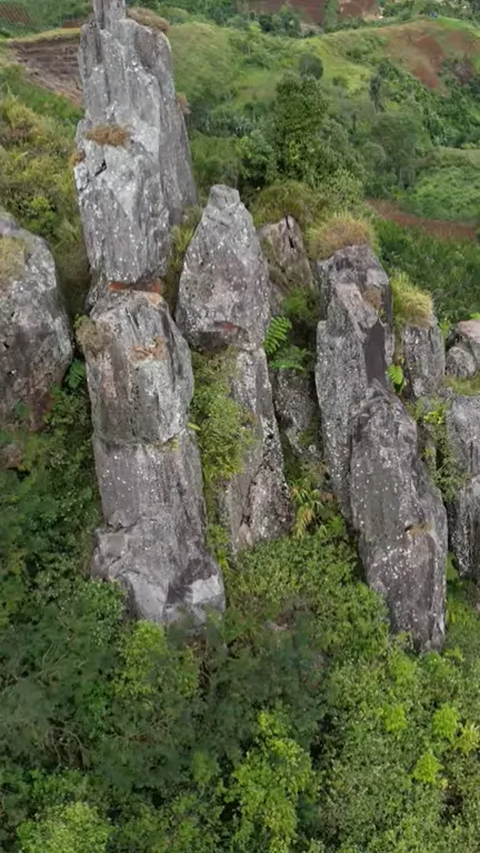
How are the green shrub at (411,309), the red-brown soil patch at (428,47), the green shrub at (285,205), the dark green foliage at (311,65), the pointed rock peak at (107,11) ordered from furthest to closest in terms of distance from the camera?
the red-brown soil patch at (428,47)
the dark green foliage at (311,65)
the green shrub at (285,205)
the green shrub at (411,309)
the pointed rock peak at (107,11)

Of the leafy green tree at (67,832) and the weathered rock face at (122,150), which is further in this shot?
the weathered rock face at (122,150)

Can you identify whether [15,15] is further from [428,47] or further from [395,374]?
[395,374]

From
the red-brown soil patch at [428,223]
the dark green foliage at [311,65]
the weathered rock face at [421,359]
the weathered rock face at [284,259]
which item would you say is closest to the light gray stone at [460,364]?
the weathered rock face at [421,359]

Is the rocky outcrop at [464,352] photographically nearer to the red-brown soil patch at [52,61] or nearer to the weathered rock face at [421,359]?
the weathered rock face at [421,359]

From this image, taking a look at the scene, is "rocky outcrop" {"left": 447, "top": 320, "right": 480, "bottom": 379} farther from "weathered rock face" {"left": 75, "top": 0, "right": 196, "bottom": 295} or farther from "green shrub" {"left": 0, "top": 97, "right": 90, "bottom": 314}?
"green shrub" {"left": 0, "top": 97, "right": 90, "bottom": 314}

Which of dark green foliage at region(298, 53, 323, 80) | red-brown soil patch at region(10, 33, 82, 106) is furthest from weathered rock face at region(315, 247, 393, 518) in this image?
dark green foliage at region(298, 53, 323, 80)

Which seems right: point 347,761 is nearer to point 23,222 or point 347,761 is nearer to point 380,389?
point 380,389
